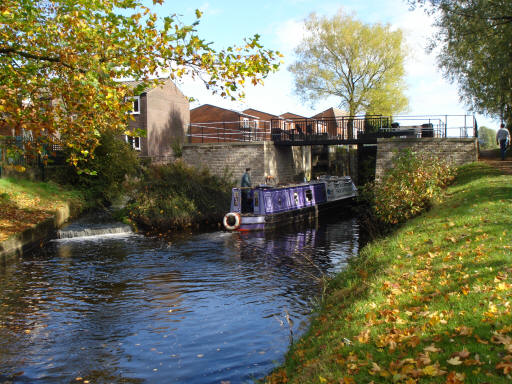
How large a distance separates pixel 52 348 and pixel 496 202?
33.7ft

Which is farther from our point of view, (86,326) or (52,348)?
(86,326)

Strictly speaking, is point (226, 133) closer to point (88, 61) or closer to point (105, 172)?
point (105, 172)

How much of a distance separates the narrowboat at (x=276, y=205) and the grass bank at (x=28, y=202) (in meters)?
7.24

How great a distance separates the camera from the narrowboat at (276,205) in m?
19.5

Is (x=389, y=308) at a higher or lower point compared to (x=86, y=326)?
higher

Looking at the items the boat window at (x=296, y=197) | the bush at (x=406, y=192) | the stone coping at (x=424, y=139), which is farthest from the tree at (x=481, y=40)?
the boat window at (x=296, y=197)

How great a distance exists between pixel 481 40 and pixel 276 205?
414 inches

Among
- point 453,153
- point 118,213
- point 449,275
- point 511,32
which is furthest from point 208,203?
point 449,275

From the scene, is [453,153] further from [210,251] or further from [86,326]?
[86,326]

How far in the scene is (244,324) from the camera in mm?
7980

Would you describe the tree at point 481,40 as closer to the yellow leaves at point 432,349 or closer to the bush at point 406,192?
the bush at point 406,192

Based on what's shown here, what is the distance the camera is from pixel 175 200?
20.6 m

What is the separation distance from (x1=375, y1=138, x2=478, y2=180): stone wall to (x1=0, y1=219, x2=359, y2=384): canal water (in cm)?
1011

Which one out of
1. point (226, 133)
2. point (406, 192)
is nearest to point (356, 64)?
point (226, 133)
